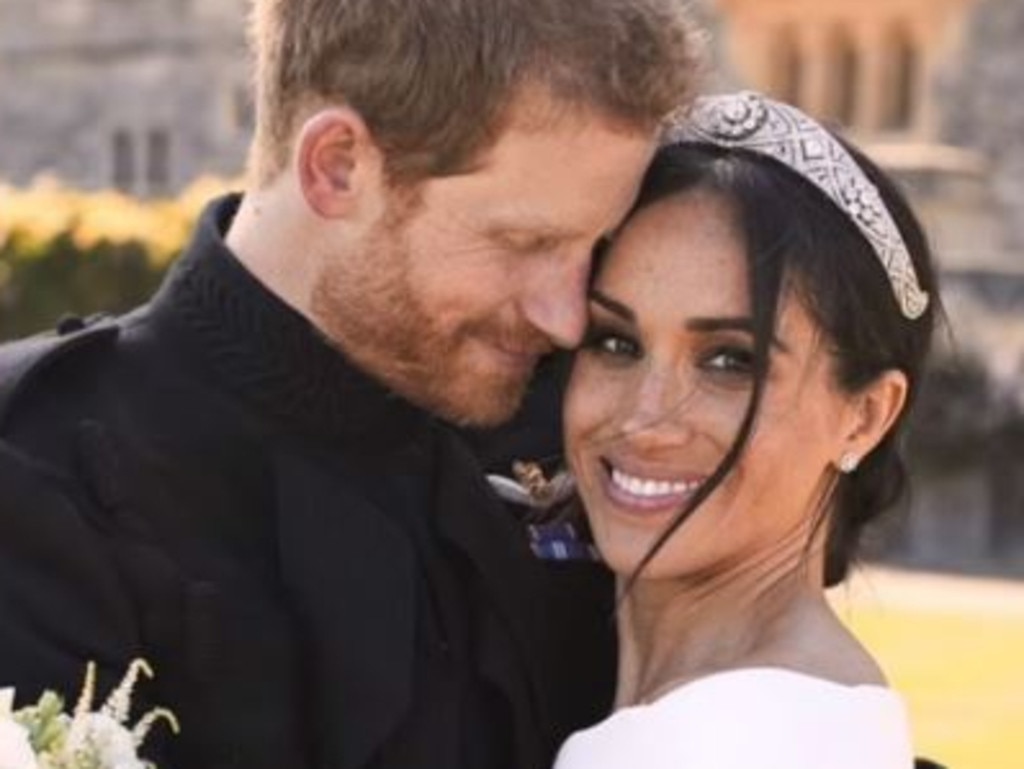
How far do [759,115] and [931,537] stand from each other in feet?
41.1

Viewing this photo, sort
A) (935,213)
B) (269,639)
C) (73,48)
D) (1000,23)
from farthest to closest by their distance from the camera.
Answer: (73,48) < (1000,23) < (935,213) < (269,639)

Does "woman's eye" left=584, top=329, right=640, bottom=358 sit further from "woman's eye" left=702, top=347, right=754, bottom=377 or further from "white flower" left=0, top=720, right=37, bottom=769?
"white flower" left=0, top=720, right=37, bottom=769

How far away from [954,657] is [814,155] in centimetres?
740

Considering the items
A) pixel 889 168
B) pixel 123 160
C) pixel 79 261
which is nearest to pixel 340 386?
pixel 889 168

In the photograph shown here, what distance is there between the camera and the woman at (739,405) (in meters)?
2.79

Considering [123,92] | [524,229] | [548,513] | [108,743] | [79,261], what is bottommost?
[123,92]

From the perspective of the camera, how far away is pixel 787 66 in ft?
69.6

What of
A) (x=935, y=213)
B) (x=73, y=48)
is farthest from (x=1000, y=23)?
(x=73, y=48)

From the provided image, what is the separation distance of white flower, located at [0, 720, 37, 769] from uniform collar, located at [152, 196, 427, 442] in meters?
0.62

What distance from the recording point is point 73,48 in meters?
25.7

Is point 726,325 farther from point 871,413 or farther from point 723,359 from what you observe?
point 871,413

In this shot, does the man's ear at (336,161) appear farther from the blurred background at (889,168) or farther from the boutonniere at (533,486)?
the blurred background at (889,168)

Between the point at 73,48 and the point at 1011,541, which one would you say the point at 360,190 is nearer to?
the point at 1011,541

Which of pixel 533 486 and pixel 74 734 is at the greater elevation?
pixel 74 734
